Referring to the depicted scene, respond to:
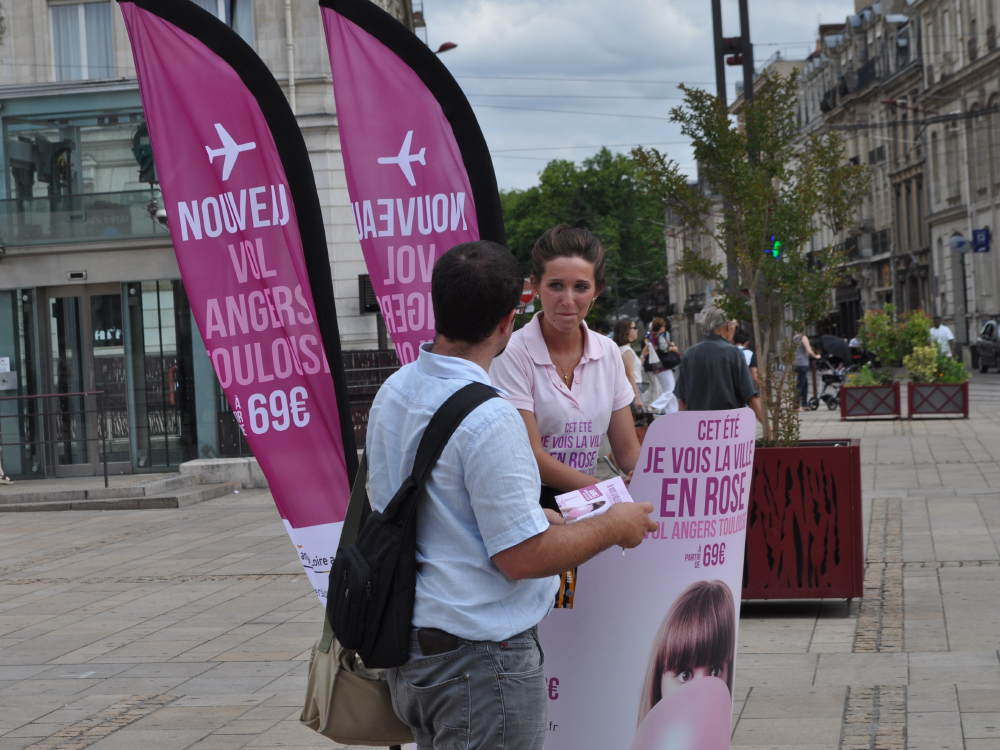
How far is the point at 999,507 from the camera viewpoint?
10.8 metres

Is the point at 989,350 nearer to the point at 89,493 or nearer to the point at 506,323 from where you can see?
the point at 89,493

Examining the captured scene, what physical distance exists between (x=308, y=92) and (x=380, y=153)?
50.4 ft

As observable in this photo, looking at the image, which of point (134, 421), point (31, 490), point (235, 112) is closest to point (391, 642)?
point (235, 112)

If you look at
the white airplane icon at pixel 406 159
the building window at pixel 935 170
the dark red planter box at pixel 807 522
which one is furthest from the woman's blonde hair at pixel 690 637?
the building window at pixel 935 170

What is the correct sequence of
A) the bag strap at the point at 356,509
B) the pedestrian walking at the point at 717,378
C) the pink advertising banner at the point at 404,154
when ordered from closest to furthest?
the bag strap at the point at 356,509
the pink advertising banner at the point at 404,154
the pedestrian walking at the point at 717,378

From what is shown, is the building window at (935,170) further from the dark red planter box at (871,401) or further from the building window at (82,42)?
the building window at (82,42)

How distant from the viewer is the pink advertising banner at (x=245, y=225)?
4.57 m

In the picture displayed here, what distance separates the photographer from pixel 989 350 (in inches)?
1613

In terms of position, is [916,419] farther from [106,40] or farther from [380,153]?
[380,153]

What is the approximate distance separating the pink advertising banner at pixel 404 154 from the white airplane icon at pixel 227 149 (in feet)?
1.71

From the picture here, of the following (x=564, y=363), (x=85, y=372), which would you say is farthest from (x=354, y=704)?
(x=85, y=372)

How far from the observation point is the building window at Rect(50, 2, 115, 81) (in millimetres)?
20672

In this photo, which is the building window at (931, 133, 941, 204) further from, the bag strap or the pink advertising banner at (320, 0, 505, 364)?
the bag strap

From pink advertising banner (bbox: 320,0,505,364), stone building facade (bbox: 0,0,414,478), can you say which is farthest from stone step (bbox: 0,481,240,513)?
pink advertising banner (bbox: 320,0,505,364)
